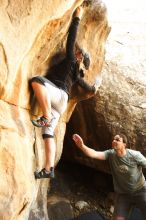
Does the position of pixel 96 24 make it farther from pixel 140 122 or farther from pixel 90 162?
pixel 90 162

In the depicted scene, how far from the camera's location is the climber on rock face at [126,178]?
6.72 metres

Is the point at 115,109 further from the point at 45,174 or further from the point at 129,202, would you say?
the point at 45,174

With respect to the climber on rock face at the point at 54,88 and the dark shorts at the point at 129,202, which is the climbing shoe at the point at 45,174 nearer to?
the climber on rock face at the point at 54,88

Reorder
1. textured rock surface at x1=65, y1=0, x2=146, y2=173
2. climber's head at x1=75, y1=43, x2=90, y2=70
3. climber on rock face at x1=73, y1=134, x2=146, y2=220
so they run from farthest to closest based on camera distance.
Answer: textured rock surface at x1=65, y1=0, x2=146, y2=173
climber on rock face at x1=73, y1=134, x2=146, y2=220
climber's head at x1=75, y1=43, x2=90, y2=70

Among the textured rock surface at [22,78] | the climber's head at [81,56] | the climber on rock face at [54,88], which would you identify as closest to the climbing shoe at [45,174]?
the climber on rock face at [54,88]

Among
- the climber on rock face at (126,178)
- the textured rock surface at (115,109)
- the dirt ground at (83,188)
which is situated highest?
the textured rock surface at (115,109)

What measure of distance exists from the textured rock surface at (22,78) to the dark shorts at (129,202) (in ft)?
5.14

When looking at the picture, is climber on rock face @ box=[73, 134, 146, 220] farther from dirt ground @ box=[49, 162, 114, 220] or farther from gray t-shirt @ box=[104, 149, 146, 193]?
dirt ground @ box=[49, 162, 114, 220]

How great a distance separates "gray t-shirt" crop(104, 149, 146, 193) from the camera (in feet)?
22.1

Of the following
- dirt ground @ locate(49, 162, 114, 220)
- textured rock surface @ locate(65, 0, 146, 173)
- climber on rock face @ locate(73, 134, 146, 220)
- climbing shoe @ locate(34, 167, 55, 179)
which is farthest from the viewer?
dirt ground @ locate(49, 162, 114, 220)

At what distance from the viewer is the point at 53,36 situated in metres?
6.34

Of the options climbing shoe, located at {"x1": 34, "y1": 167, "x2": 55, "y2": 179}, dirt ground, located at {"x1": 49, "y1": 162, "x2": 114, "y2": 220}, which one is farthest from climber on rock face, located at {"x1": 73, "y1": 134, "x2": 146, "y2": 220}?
dirt ground, located at {"x1": 49, "y1": 162, "x2": 114, "y2": 220}

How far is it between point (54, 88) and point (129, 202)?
2.58m

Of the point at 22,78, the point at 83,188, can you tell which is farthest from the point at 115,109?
the point at 22,78
